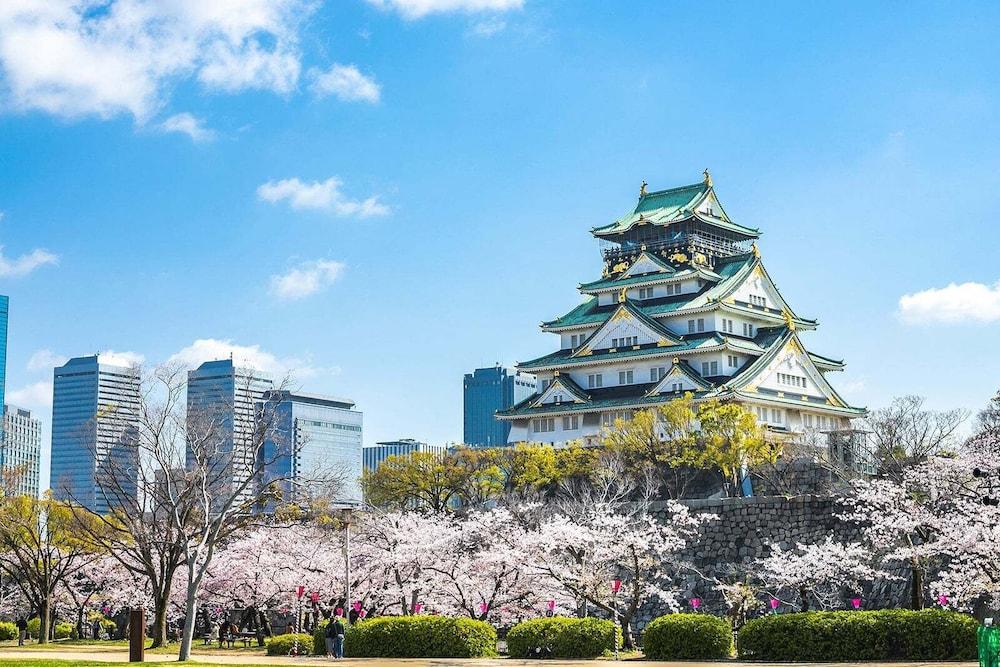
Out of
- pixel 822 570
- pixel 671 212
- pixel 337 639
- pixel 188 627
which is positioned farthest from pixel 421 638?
pixel 671 212

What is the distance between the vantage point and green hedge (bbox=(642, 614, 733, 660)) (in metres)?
32.6

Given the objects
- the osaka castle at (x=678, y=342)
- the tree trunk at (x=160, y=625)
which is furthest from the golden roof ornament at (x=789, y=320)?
the tree trunk at (x=160, y=625)

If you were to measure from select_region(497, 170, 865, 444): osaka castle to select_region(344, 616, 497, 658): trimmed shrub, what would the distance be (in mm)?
39668

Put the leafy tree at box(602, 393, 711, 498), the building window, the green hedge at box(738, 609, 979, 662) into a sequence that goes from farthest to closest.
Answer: the building window, the leafy tree at box(602, 393, 711, 498), the green hedge at box(738, 609, 979, 662)

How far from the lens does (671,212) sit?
87438 mm

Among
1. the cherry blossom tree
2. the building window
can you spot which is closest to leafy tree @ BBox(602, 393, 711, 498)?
the cherry blossom tree

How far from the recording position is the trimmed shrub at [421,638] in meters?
35.3

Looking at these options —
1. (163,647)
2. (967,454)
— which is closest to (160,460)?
(163,647)

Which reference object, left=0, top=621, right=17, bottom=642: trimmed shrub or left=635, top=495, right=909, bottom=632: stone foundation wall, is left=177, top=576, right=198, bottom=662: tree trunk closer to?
left=0, top=621, right=17, bottom=642: trimmed shrub

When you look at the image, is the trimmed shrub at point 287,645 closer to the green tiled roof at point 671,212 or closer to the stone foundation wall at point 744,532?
the stone foundation wall at point 744,532

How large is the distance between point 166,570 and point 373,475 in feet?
81.1

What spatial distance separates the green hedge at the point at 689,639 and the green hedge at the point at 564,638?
152 cm

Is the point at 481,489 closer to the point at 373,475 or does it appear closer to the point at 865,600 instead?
the point at 373,475

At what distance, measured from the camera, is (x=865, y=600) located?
152ft
